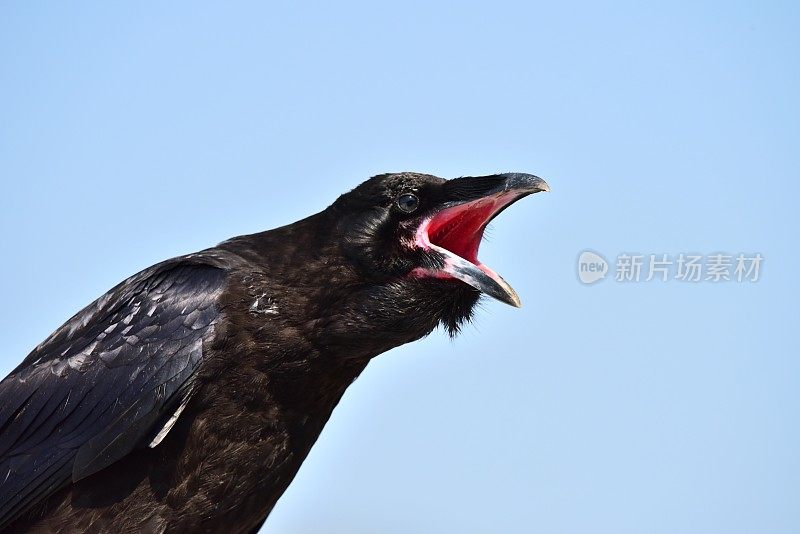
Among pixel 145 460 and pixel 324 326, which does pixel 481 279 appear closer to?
pixel 324 326

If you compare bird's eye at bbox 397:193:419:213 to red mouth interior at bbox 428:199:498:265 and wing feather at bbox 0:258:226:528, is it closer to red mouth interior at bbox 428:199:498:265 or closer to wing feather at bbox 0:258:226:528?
red mouth interior at bbox 428:199:498:265

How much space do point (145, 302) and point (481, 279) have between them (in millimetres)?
1991

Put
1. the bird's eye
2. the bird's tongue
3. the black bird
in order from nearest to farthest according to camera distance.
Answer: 1. the bird's tongue
2. the black bird
3. the bird's eye

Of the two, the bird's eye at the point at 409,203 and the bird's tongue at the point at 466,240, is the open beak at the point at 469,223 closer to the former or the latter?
the bird's tongue at the point at 466,240

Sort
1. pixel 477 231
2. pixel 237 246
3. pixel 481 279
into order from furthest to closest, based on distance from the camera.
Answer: pixel 237 246 < pixel 477 231 < pixel 481 279

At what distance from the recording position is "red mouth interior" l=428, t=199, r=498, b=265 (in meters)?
5.44

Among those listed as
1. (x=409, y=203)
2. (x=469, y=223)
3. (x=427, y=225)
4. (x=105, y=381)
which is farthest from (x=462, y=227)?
(x=105, y=381)

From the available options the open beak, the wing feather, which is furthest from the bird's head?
the wing feather

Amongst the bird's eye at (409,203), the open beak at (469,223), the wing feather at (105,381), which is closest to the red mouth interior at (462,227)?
the open beak at (469,223)

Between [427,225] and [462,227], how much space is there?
0.23 meters

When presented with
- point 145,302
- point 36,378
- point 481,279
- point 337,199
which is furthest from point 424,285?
point 36,378

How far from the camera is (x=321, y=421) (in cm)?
577

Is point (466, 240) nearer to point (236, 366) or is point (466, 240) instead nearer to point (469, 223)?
point (469, 223)

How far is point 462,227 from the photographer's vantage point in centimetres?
553
